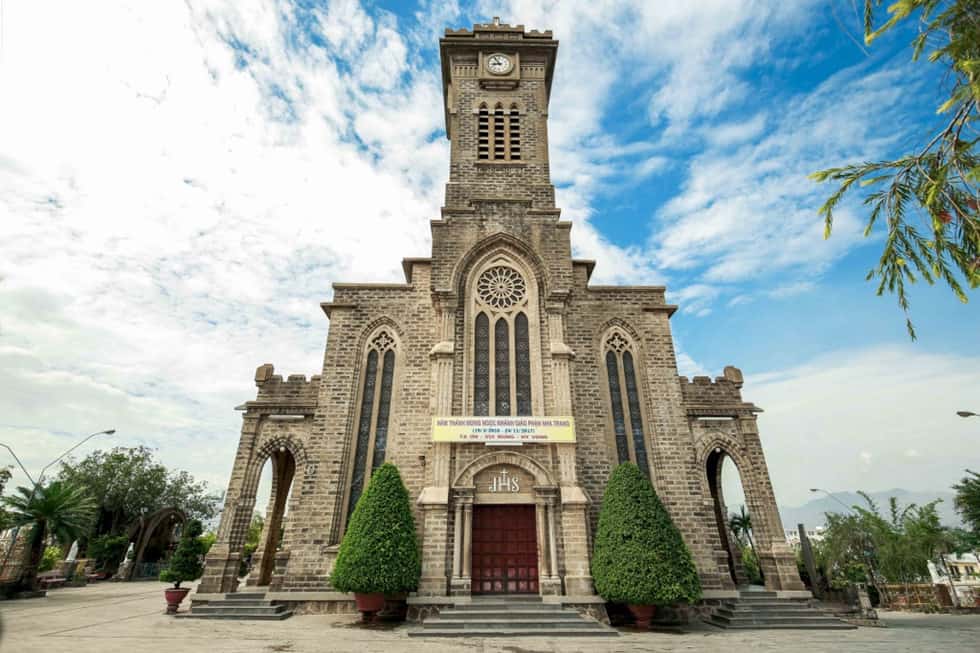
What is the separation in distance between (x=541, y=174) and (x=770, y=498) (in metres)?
14.5

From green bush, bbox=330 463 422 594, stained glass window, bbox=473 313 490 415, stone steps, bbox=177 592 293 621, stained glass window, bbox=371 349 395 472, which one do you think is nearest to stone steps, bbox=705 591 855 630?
green bush, bbox=330 463 422 594

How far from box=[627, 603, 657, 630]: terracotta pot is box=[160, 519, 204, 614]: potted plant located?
12.4 meters

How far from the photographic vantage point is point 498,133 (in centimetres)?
2125

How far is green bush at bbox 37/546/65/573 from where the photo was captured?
27087 mm

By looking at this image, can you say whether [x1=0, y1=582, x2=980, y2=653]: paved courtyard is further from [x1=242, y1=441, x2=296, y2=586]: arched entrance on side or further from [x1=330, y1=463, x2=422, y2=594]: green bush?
[x1=242, y1=441, x2=296, y2=586]: arched entrance on side

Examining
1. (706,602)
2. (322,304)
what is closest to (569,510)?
(706,602)

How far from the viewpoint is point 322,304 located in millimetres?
17469

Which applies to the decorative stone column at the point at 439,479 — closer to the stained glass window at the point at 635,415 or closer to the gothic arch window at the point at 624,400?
the gothic arch window at the point at 624,400

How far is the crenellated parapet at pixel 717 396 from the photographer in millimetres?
17469

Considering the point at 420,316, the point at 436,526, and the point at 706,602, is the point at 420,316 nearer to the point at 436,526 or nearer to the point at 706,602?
the point at 436,526

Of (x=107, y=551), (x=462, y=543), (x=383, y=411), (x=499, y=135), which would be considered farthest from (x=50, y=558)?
(x=499, y=135)

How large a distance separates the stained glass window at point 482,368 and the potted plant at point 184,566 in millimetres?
9440

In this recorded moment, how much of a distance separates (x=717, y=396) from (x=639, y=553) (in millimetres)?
7637

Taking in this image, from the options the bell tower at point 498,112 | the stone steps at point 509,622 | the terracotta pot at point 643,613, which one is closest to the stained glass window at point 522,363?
the bell tower at point 498,112
